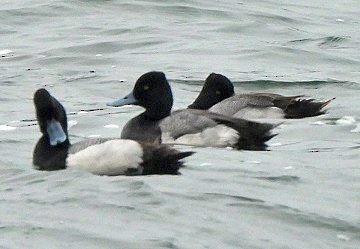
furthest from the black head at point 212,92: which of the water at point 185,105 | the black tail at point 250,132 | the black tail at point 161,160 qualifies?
the black tail at point 161,160

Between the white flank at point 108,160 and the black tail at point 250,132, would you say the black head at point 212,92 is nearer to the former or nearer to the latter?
the black tail at point 250,132

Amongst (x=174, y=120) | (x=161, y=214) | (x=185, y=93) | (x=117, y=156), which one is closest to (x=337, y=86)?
(x=185, y=93)

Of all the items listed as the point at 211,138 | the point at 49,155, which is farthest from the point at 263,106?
the point at 49,155

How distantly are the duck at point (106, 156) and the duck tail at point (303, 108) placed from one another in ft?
9.88

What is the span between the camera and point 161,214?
32.3 ft

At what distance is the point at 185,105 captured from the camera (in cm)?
1551

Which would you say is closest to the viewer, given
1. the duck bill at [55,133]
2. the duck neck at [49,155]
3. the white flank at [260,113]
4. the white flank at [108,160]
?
the white flank at [108,160]

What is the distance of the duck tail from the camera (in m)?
14.2

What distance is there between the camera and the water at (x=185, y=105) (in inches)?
372

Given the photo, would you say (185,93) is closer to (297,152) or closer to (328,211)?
(297,152)

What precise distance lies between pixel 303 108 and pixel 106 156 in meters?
3.72

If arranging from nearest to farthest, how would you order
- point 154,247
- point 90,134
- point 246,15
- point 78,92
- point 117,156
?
point 154,247 → point 117,156 → point 90,134 → point 78,92 → point 246,15

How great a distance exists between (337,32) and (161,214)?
1194 cm

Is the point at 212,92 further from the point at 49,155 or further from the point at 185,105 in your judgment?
the point at 49,155
